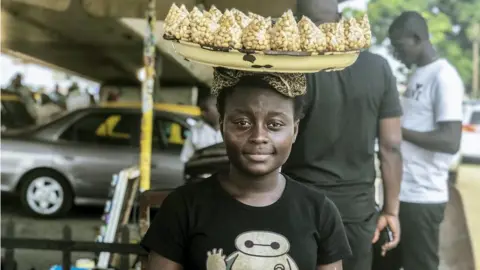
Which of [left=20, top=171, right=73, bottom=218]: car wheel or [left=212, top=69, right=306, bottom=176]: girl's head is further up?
[left=212, top=69, right=306, bottom=176]: girl's head

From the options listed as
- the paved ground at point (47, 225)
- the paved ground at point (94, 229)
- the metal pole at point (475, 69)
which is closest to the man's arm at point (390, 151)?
the paved ground at point (94, 229)

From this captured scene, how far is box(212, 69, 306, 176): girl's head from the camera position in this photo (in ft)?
6.04

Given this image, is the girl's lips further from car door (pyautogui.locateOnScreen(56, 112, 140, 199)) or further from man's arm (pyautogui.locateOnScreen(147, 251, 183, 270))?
car door (pyautogui.locateOnScreen(56, 112, 140, 199))

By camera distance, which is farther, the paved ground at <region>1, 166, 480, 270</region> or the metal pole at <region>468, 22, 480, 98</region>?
the metal pole at <region>468, 22, 480, 98</region>

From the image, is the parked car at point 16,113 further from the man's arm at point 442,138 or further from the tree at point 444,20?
the man's arm at point 442,138

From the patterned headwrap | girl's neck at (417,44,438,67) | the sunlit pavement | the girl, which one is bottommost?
the sunlit pavement

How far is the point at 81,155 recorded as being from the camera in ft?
26.7

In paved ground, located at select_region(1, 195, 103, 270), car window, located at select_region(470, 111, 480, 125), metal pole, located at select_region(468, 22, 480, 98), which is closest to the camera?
paved ground, located at select_region(1, 195, 103, 270)

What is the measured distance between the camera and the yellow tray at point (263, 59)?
68.6 inches

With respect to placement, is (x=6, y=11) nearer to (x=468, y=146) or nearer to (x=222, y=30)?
(x=222, y=30)

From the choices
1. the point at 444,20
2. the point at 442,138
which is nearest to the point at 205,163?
the point at 442,138

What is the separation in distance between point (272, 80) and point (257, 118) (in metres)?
0.12

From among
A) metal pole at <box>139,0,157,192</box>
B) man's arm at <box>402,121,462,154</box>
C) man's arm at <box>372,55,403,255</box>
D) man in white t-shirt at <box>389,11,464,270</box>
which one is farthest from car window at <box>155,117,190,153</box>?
man's arm at <box>372,55,403,255</box>

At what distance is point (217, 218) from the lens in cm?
184
